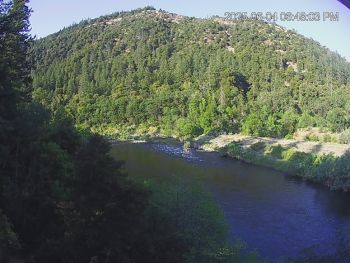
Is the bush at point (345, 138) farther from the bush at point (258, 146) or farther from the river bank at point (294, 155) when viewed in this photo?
the bush at point (258, 146)

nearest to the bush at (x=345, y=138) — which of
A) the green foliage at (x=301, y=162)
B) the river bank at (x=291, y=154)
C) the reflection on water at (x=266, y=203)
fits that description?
the river bank at (x=291, y=154)

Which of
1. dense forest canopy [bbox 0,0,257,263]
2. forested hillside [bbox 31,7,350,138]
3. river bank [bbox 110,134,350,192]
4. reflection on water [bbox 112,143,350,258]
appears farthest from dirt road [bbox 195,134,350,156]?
dense forest canopy [bbox 0,0,257,263]


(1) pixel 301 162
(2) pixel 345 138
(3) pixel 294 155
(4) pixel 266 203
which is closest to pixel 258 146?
(3) pixel 294 155

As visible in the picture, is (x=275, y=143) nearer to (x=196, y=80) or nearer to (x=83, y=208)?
(x=196, y=80)

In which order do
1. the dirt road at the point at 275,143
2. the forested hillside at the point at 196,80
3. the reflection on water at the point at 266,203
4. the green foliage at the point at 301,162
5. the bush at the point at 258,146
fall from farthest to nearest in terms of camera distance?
the forested hillside at the point at 196,80, the bush at the point at 258,146, the dirt road at the point at 275,143, the green foliage at the point at 301,162, the reflection on water at the point at 266,203

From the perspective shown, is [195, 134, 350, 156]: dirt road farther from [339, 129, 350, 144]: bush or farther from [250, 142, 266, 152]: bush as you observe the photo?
[339, 129, 350, 144]: bush

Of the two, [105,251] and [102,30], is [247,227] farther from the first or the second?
[102,30]

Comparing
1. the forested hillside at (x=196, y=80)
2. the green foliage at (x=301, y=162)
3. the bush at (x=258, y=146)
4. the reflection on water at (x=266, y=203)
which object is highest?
the forested hillside at (x=196, y=80)
